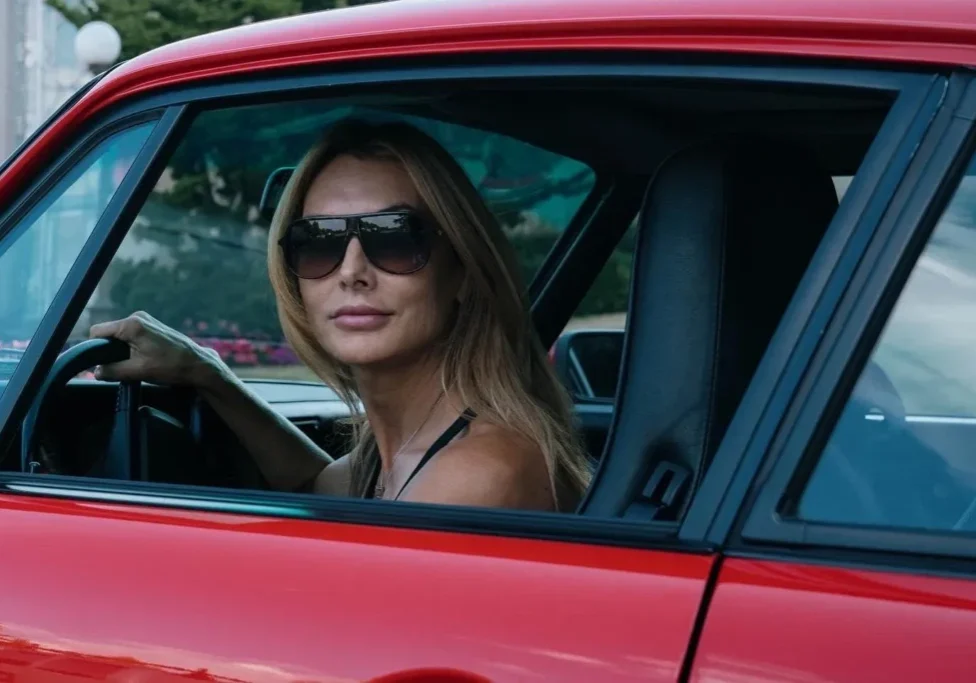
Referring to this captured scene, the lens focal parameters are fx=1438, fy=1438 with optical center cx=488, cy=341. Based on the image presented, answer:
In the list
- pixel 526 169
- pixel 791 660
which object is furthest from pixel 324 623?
pixel 526 169

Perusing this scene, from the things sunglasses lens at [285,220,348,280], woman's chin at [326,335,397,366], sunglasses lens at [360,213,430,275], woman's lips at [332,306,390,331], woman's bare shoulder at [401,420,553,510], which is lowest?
woman's bare shoulder at [401,420,553,510]

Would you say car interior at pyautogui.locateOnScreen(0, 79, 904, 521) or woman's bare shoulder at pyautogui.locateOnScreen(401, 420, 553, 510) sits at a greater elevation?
car interior at pyautogui.locateOnScreen(0, 79, 904, 521)

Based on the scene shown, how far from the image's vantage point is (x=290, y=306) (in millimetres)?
2414

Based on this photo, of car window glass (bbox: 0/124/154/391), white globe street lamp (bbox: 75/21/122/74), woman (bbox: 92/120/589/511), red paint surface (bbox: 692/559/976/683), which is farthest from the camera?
white globe street lamp (bbox: 75/21/122/74)

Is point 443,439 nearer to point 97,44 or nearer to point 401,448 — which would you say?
point 401,448

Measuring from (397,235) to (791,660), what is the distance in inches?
42.0

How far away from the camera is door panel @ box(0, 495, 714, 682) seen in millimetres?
1416

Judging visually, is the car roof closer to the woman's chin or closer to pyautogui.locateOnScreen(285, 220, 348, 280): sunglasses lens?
pyautogui.locateOnScreen(285, 220, 348, 280): sunglasses lens

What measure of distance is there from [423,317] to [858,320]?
Result: 3.16 ft

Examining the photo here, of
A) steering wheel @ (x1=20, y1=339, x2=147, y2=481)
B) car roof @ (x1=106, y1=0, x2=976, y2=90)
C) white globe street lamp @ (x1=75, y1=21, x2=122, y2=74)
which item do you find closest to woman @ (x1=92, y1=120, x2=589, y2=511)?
steering wheel @ (x1=20, y1=339, x2=147, y2=481)

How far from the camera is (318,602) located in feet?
5.10

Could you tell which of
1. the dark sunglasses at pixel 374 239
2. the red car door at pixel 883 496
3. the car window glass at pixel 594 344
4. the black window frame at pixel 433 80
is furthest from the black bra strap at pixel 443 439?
the car window glass at pixel 594 344

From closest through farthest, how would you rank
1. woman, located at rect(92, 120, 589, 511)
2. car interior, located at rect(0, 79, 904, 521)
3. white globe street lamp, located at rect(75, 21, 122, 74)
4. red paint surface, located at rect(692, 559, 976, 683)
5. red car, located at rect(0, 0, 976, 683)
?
red paint surface, located at rect(692, 559, 976, 683) → red car, located at rect(0, 0, 976, 683) → car interior, located at rect(0, 79, 904, 521) → woman, located at rect(92, 120, 589, 511) → white globe street lamp, located at rect(75, 21, 122, 74)

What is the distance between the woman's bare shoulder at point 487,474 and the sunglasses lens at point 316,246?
34 centimetres
